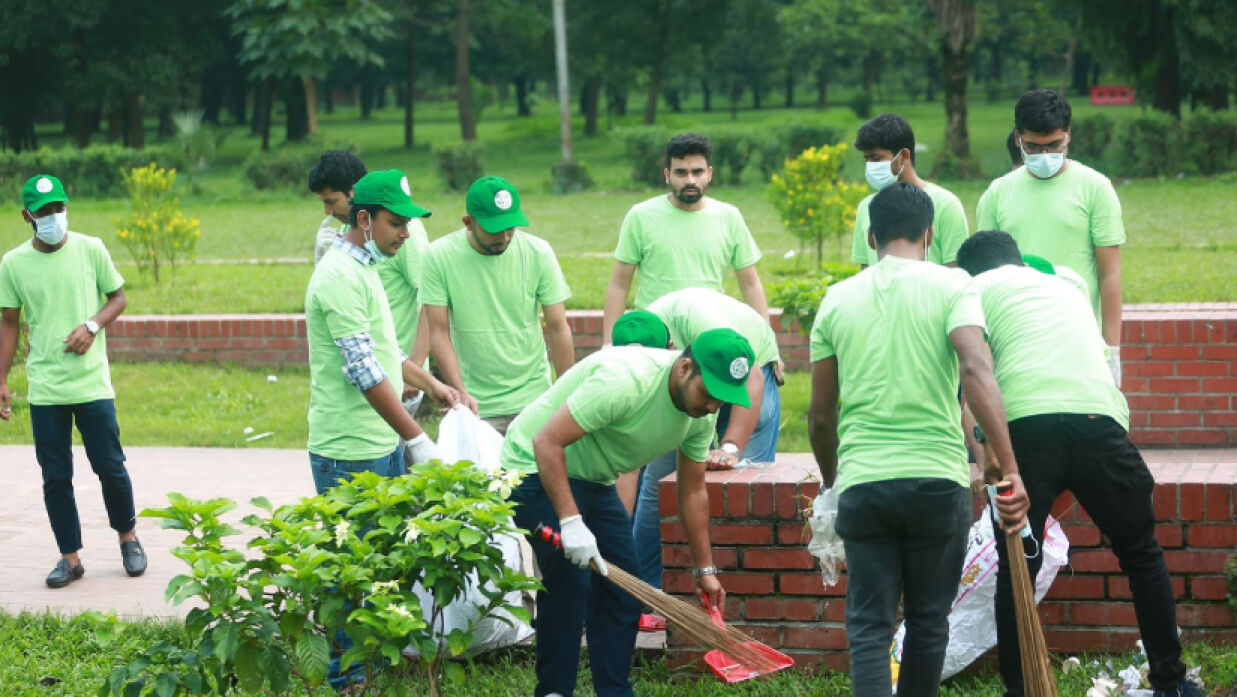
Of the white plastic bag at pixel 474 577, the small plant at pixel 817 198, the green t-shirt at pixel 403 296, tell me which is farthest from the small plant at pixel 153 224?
the white plastic bag at pixel 474 577

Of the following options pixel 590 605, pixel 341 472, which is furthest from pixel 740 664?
pixel 341 472

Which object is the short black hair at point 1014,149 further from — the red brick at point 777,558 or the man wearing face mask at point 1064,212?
the red brick at point 777,558

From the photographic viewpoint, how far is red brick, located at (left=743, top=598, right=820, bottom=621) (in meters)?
4.70

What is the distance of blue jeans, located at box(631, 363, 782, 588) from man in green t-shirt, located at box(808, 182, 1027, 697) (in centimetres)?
104

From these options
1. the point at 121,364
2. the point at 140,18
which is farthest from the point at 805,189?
the point at 140,18

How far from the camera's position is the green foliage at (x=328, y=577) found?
3.62 m

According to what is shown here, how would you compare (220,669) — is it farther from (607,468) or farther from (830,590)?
(830,590)

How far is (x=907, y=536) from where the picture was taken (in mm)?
3840

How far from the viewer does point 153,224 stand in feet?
42.5

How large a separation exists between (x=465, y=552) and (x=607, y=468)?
0.65 metres

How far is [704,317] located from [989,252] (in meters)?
1.03

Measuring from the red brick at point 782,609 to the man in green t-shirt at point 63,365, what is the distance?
288 cm

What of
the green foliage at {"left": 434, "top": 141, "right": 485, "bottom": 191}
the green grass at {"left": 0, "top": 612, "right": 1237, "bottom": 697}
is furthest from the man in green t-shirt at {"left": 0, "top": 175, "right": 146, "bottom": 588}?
the green foliage at {"left": 434, "top": 141, "right": 485, "bottom": 191}

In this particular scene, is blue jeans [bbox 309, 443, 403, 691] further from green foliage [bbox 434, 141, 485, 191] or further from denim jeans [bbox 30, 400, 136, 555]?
green foliage [bbox 434, 141, 485, 191]
